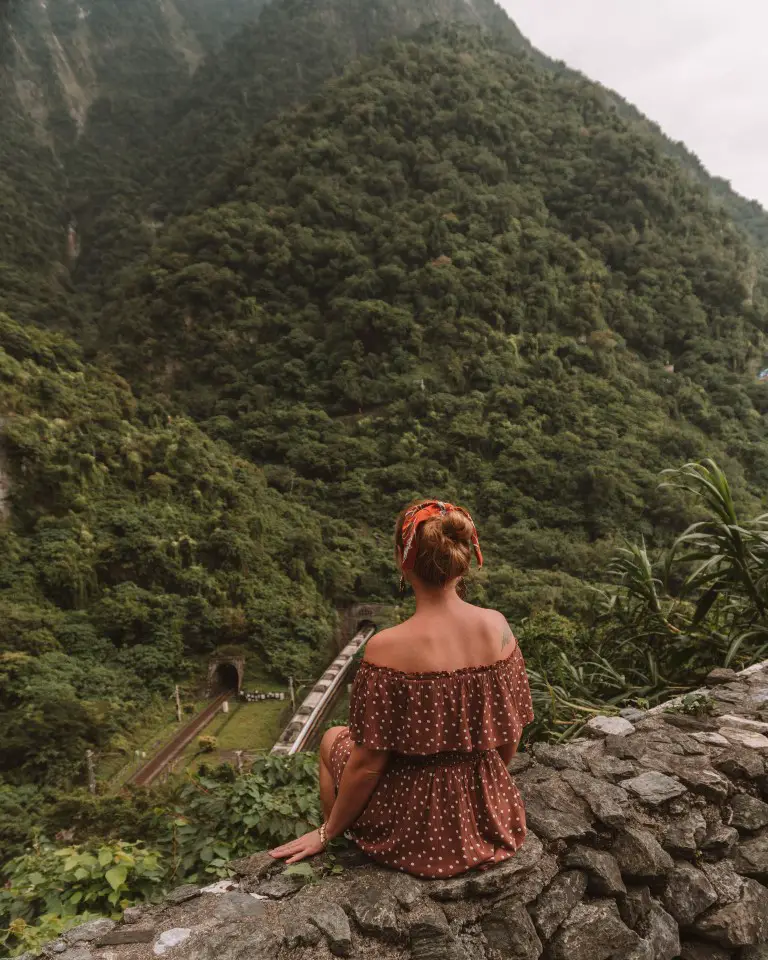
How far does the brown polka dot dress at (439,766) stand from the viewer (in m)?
1.17

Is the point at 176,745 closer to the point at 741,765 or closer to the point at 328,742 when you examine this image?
the point at 328,742

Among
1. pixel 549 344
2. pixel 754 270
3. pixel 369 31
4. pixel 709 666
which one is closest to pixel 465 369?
pixel 549 344

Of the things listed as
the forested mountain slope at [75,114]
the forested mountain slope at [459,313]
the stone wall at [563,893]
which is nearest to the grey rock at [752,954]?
the stone wall at [563,893]

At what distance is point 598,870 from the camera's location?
127 centimetres

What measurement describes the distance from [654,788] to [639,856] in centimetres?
27

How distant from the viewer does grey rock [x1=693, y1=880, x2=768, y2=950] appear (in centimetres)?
131

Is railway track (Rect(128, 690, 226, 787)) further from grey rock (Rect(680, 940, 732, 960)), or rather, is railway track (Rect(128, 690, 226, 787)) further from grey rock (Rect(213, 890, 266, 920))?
grey rock (Rect(680, 940, 732, 960))

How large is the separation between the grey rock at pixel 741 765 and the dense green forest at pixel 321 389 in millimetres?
825

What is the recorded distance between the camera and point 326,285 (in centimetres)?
3262

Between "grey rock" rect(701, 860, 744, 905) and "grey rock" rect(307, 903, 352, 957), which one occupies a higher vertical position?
"grey rock" rect(307, 903, 352, 957)

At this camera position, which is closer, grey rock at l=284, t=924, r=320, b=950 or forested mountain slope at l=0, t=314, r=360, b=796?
grey rock at l=284, t=924, r=320, b=950

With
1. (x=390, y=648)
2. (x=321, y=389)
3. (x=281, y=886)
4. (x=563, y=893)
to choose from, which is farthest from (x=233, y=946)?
(x=321, y=389)

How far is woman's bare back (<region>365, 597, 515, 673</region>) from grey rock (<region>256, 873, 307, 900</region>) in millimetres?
559

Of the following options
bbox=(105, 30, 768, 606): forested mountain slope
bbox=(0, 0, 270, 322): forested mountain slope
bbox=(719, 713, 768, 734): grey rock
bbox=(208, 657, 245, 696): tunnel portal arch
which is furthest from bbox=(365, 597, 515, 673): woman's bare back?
bbox=(0, 0, 270, 322): forested mountain slope
